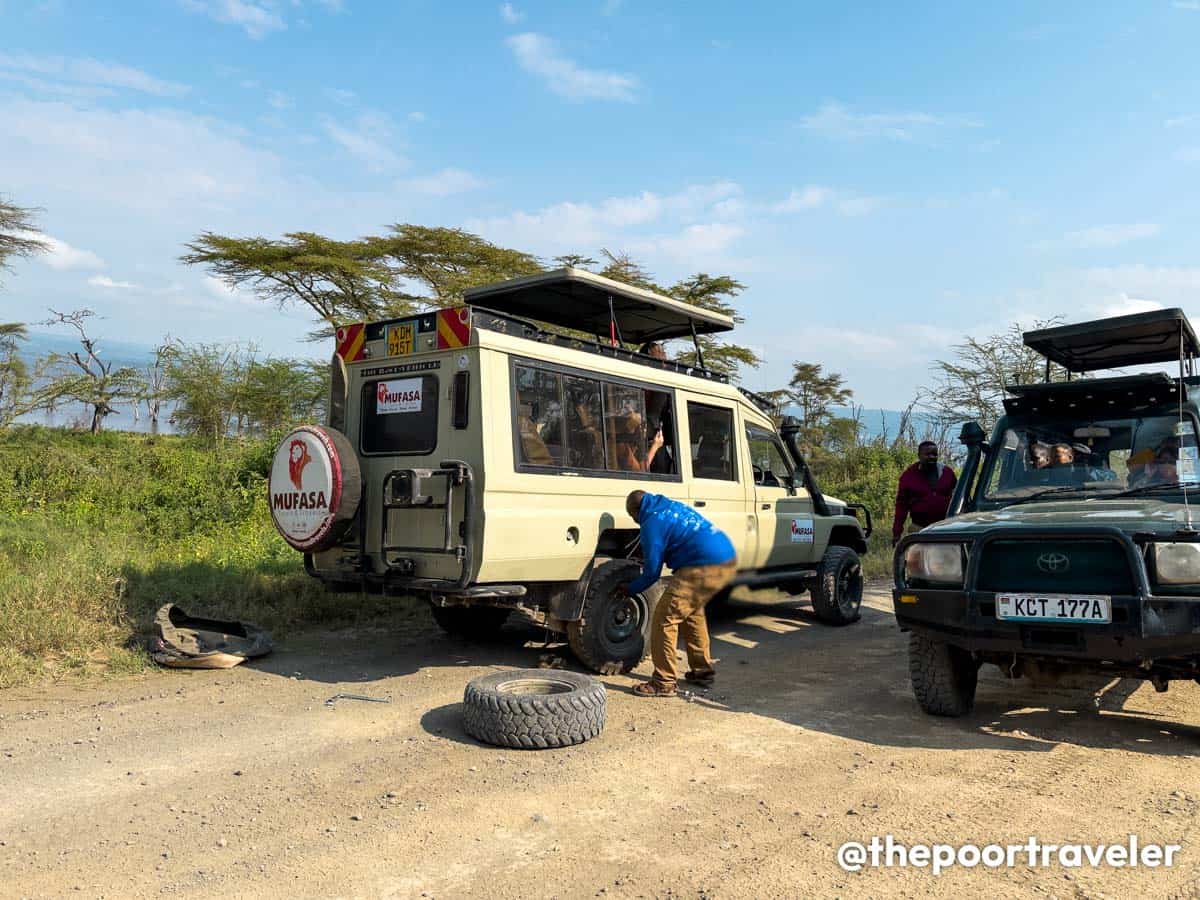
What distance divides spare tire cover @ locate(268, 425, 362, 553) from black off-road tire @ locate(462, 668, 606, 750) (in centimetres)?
165

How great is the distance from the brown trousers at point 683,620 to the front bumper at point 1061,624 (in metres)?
1.32

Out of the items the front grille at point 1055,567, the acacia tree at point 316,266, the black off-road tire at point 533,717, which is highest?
the acacia tree at point 316,266

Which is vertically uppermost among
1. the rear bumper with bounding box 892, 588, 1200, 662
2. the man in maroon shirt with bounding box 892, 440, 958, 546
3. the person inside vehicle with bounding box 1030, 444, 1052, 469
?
the person inside vehicle with bounding box 1030, 444, 1052, 469

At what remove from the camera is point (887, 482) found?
18922mm

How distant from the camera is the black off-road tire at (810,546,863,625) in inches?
330

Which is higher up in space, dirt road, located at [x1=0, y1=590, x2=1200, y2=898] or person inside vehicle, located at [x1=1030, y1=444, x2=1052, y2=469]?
person inside vehicle, located at [x1=1030, y1=444, x2=1052, y2=469]

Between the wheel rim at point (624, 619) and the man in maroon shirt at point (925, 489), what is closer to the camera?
the wheel rim at point (624, 619)

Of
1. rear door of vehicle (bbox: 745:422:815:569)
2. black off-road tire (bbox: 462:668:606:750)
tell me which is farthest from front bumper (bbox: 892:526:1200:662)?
rear door of vehicle (bbox: 745:422:815:569)

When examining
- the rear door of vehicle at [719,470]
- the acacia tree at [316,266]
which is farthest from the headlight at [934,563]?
the acacia tree at [316,266]

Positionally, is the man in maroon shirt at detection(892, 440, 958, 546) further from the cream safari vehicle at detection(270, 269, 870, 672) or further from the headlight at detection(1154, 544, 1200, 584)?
the headlight at detection(1154, 544, 1200, 584)

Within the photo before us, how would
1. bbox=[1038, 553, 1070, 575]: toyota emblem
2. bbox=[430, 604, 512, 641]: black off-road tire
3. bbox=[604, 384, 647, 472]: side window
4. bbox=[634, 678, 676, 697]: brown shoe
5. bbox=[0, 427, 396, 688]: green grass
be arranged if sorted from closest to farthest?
1. bbox=[1038, 553, 1070, 575]: toyota emblem
2. bbox=[634, 678, 676, 697]: brown shoe
3. bbox=[0, 427, 396, 688]: green grass
4. bbox=[604, 384, 647, 472]: side window
5. bbox=[430, 604, 512, 641]: black off-road tire

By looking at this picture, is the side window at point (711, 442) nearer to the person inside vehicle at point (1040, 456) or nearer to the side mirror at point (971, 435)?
the side mirror at point (971, 435)

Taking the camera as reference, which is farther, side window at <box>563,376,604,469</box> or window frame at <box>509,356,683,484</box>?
side window at <box>563,376,604,469</box>

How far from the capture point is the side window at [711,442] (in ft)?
24.3
